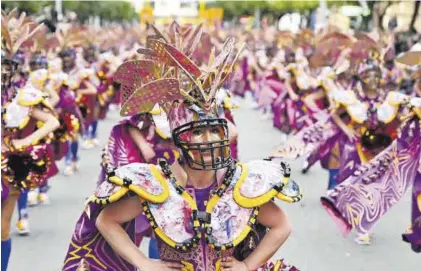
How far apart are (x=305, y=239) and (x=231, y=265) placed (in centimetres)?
529

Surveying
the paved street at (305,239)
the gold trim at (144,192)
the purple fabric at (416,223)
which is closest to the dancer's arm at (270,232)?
the gold trim at (144,192)

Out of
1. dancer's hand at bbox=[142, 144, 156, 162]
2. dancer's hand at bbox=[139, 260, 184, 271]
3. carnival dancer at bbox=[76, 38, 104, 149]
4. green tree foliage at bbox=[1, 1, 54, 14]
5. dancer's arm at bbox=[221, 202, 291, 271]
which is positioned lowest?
Answer: green tree foliage at bbox=[1, 1, 54, 14]

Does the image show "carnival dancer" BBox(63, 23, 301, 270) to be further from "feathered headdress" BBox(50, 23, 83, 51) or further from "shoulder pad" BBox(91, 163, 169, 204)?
"feathered headdress" BBox(50, 23, 83, 51)

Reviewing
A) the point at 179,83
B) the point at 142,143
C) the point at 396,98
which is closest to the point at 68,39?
the point at 396,98

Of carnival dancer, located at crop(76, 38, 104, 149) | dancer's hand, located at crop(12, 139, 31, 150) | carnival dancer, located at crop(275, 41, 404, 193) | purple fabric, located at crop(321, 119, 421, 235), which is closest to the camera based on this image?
dancer's hand, located at crop(12, 139, 31, 150)

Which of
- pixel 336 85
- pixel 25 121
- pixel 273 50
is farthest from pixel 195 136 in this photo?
pixel 273 50

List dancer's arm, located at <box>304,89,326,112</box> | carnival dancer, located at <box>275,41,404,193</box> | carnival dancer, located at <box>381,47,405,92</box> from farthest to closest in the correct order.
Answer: dancer's arm, located at <box>304,89,326,112</box>, carnival dancer, located at <box>381,47,405,92</box>, carnival dancer, located at <box>275,41,404,193</box>

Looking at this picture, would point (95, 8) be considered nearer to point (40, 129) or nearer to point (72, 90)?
point (72, 90)

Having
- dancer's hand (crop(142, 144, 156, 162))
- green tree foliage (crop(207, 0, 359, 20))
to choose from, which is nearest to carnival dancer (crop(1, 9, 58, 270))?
dancer's hand (crop(142, 144, 156, 162))

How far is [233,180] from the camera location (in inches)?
171

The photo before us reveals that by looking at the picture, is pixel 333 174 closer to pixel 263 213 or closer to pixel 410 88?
pixel 410 88

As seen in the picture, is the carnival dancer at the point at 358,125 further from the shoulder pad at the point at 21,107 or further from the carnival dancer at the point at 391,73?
the shoulder pad at the point at 21,107

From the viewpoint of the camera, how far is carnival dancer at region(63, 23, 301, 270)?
13.9 ft

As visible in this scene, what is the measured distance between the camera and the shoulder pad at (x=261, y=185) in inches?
168
